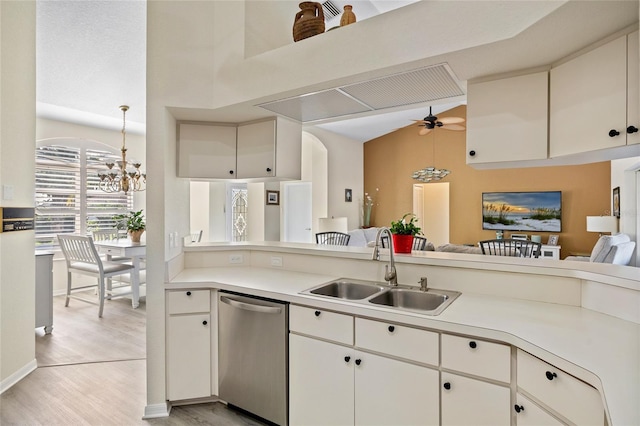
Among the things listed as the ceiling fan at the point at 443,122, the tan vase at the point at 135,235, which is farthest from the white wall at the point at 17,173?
the ceiling fan at the point at 443,122

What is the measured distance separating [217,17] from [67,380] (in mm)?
3047

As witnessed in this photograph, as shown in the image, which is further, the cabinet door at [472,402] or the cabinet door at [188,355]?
the cabinet door at [188,355]

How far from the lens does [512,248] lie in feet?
13.5

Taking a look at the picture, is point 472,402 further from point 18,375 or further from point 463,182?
point 463,182

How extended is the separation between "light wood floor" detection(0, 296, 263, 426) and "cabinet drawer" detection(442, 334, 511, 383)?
4.58ft

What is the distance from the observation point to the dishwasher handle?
6.83 ft

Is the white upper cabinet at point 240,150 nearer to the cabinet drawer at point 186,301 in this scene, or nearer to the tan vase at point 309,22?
the tan vase at point 309,22

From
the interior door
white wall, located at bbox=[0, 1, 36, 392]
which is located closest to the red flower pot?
white wall, located at bbox=[0, 1, 36, 392]

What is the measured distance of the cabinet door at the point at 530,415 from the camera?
4.17 ft

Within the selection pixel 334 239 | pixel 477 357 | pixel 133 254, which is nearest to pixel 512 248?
pixel 334 239

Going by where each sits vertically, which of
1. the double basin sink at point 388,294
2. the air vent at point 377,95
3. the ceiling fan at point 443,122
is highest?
the ceiling fan at point 443,122

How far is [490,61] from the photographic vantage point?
1730mm

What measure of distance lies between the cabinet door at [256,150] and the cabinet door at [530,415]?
2.09m

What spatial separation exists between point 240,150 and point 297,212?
418 centimetres
